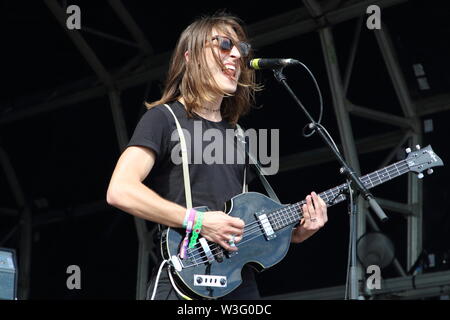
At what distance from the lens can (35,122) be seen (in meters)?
9.12

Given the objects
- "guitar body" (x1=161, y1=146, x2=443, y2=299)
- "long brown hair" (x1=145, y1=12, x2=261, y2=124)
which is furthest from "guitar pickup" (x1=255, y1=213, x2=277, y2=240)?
"long brown hair" (x1=145, y1=12, x2=261, y2=124)

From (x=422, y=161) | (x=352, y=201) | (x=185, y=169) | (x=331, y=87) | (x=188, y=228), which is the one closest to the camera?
(x=188, y=228)

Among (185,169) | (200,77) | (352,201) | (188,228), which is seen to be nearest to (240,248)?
(188,228)

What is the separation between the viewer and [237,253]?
3195 millimetres

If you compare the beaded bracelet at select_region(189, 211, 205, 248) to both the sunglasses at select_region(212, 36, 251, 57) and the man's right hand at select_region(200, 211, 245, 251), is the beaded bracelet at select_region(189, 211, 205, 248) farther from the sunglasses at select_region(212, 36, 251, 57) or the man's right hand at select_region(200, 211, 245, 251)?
the sunglasses at select_region(212, 36, 251, 57)

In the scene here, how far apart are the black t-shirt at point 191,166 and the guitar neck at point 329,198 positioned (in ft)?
0.73

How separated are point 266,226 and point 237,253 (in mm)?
208

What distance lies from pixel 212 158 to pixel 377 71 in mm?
4501

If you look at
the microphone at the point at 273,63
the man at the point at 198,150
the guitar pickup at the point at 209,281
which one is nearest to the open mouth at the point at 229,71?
the man at the point at 198,150

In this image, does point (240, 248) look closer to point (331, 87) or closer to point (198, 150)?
point (198, 150)

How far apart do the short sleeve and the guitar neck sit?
23.0 inches

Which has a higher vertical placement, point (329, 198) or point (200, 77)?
point (200, 77)

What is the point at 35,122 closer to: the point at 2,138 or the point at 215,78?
the point at 2,138

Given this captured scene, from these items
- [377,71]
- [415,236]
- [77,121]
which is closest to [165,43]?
[77,121]
